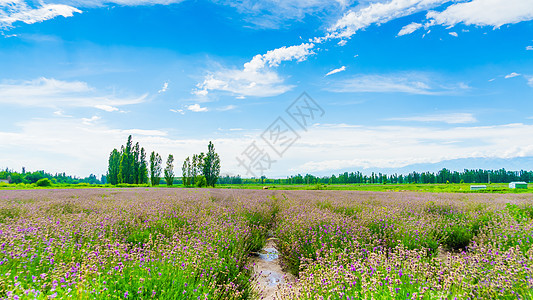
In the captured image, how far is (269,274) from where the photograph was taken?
4457 millimetres

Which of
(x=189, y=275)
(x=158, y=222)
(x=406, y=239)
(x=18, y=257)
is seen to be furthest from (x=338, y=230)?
(x=18, y=257)

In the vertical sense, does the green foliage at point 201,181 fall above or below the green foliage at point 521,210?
below

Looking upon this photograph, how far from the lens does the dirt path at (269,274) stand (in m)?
3.82

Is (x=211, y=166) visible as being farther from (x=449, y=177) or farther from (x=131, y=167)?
(x=449, y=177)

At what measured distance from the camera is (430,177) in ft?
346

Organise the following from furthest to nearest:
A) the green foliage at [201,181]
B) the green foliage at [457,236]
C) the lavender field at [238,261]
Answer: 1. the green foliage at [201,181]
2. the green foliage at [457,236]
3. the lavender field at [238,261]

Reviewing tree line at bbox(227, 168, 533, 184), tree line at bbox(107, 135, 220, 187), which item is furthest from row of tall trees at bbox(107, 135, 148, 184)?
tree line at bbox(227, 168, 533, 184)

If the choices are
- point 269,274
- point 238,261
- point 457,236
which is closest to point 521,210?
point 457,236

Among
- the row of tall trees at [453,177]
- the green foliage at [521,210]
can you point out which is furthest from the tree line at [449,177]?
the green foliage at [521,210]

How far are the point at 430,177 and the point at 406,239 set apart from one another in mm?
118752

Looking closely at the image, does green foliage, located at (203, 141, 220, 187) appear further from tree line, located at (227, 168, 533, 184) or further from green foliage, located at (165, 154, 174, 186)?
tree line, located at (227, 168, 533, 184)

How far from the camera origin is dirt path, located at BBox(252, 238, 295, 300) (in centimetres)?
382

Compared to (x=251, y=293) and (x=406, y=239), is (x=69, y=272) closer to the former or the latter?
(x=251, y=293)

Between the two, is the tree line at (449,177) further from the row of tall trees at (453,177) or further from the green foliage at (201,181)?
the green foliage at (201,181)
